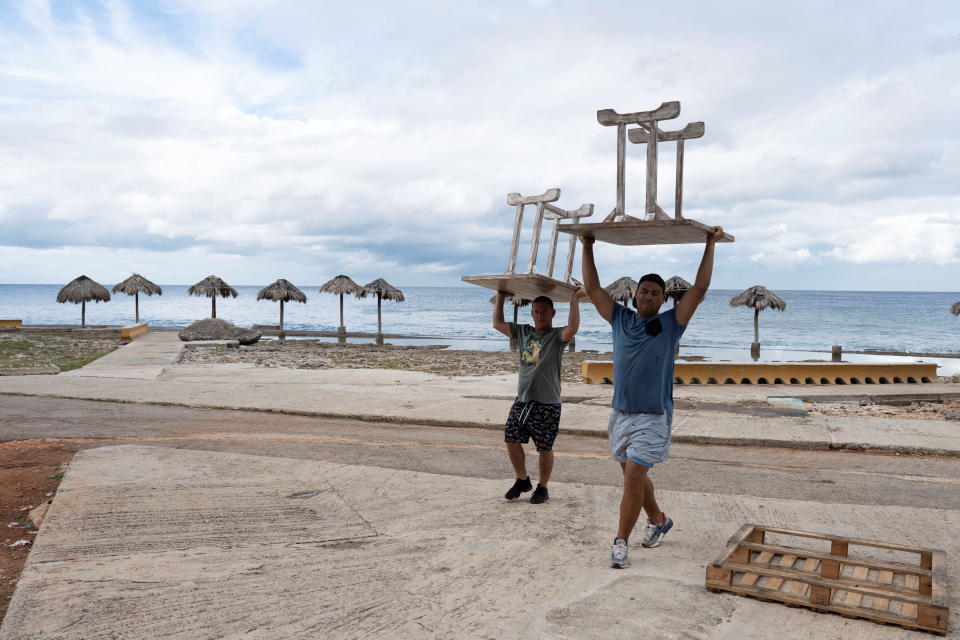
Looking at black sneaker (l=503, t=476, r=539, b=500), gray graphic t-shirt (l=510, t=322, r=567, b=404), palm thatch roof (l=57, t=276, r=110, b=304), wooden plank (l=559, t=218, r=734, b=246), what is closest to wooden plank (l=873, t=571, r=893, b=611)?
wooden plank (l=559, t=218, r=734, b=246)

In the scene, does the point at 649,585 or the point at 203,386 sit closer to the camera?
the point at 649,585

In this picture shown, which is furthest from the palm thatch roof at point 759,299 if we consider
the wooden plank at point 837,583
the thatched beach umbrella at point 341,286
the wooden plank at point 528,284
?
the wooden plank at point 837,583

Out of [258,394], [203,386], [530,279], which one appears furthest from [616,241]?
[203,386]

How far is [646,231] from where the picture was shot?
4.20m

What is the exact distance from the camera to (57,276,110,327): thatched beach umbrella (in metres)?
38.4

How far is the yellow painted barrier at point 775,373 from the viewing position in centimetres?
1553

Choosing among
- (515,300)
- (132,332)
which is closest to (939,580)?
(515,300)

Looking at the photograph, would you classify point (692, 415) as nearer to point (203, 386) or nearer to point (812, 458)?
point (812, 458)

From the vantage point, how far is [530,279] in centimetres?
493

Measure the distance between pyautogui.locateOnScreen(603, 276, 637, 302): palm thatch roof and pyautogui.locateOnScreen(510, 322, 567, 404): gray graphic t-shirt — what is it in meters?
21.7

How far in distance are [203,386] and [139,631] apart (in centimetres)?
1070

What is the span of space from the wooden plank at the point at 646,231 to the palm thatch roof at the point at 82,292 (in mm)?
39387

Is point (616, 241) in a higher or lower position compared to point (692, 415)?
higher

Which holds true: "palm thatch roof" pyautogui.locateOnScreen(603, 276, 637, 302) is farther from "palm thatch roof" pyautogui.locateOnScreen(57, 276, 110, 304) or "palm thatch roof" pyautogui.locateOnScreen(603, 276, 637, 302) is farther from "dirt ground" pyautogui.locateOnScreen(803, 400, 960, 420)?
"palm thatch roof" pyautogui.locateOnScreen(57, 276, 110, 304)
